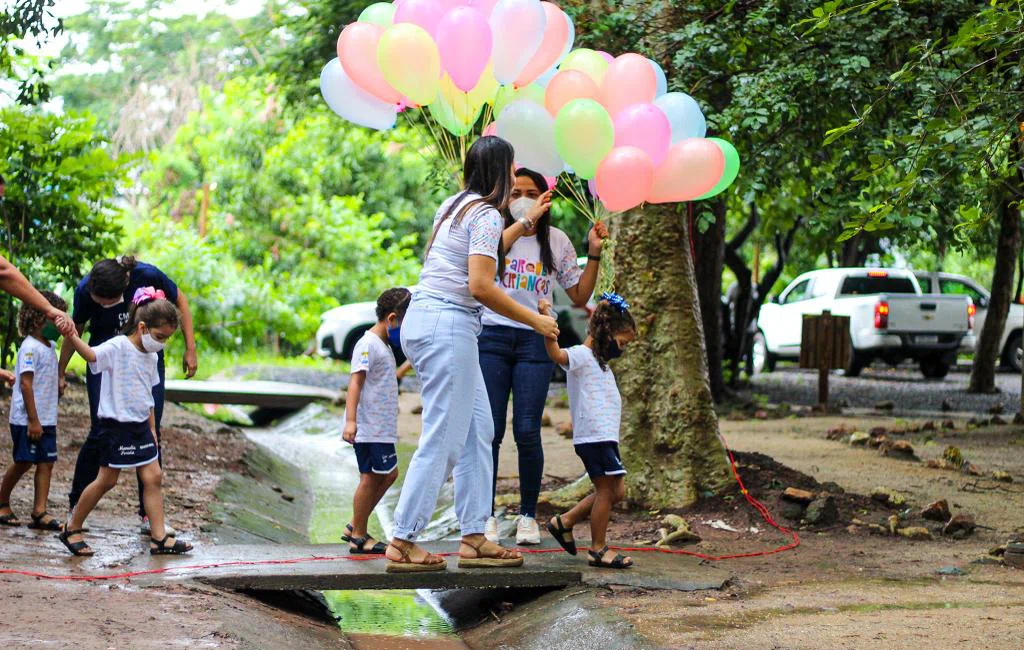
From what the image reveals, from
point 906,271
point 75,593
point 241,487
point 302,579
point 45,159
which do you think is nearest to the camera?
point 75,593

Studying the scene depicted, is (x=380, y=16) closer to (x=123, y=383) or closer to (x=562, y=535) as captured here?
(x=123, y=383)

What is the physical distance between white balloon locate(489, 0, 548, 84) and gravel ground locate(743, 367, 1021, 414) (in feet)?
35.6

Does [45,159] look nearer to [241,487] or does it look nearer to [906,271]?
[241,487]

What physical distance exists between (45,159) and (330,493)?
12.7 feet

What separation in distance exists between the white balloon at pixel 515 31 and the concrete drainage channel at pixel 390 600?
2656mm

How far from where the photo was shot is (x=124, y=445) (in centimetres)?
588

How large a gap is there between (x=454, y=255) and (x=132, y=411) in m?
1.89

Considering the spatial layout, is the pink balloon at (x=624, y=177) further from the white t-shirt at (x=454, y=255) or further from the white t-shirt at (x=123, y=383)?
the white t-shirt at (x=123, y=383)

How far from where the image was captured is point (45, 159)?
10.6m

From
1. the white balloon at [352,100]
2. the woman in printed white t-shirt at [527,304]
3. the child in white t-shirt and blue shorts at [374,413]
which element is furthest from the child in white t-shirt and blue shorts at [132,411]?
the woman in printed white t-shirt at [527,304]

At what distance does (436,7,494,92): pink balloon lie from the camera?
5996 millimetres

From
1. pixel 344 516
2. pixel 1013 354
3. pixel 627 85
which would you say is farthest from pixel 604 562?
pixel 1013 354

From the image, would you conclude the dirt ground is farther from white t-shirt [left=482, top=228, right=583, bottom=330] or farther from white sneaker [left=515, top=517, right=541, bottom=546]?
white t-shirt [left=482, top=228, right=583, bottom=330]

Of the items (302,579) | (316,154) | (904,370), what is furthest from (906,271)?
(302,579)
